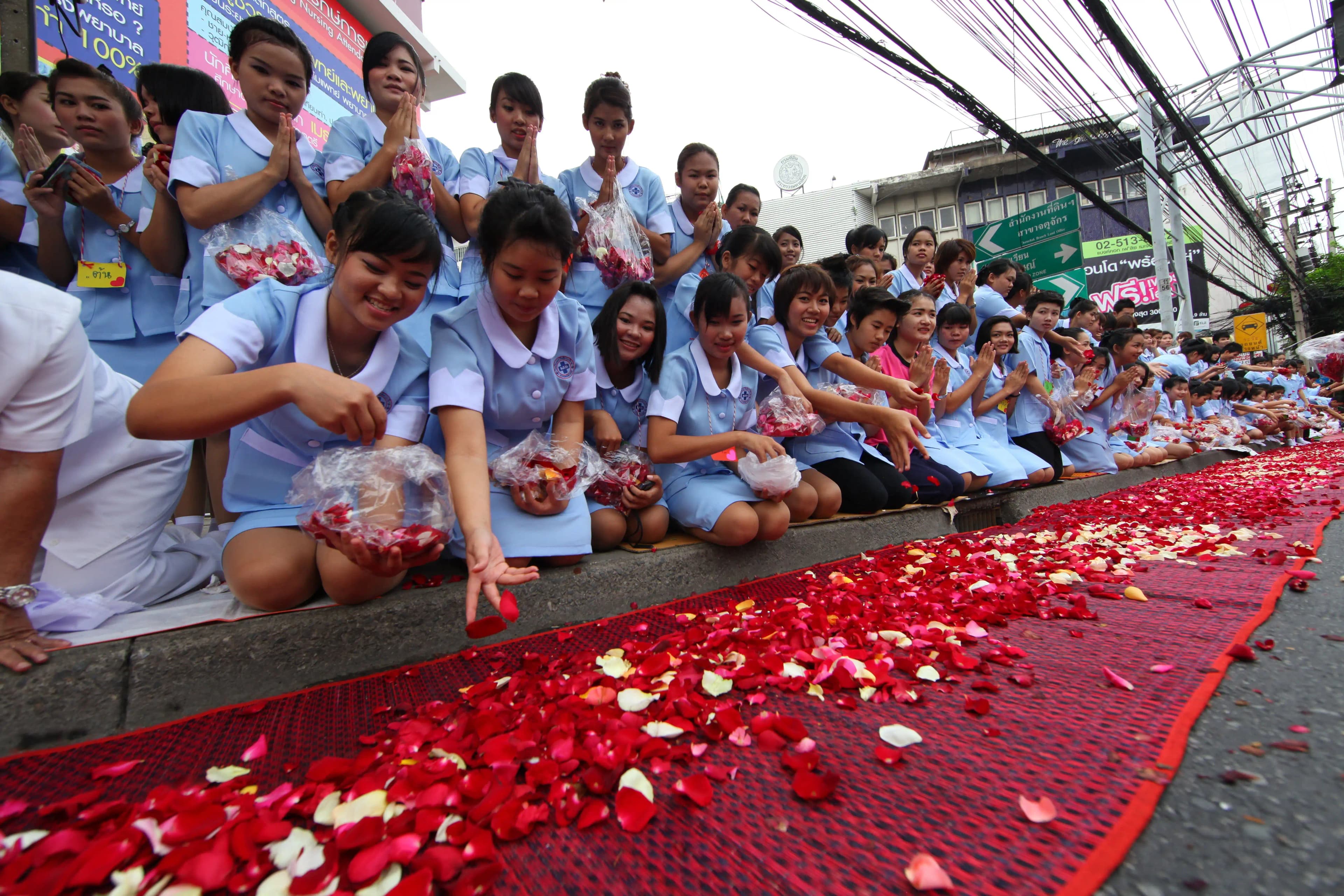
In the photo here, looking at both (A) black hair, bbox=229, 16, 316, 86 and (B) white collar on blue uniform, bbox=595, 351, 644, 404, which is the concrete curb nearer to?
(B) white collar on blue uniform, bbox=595, 351, 644, 404

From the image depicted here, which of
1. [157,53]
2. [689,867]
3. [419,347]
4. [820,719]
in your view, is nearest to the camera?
[689,867]

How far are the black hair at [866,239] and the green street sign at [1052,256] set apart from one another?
295 inches

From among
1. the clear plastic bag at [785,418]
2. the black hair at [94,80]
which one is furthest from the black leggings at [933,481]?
the black hair at [94,80]

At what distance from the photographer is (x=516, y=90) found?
10.4 feet

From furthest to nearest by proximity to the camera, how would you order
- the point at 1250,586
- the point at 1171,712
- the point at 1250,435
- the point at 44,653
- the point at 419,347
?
1. the point at 1250,435
2. the point at 419,347
3. the point at 1250,586
4. the point at 44,653
5. the point at 1171,712

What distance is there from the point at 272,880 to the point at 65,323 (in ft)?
4.72

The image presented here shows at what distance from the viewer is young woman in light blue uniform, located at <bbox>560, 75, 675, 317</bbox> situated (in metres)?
3.26

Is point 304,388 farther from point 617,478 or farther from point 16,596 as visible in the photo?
point 617,478

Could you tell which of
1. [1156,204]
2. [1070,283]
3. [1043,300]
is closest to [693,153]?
[1043,300]

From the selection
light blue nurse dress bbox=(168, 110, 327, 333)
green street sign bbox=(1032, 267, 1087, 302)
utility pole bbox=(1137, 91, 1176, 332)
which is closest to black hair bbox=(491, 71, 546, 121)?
light blue nurse dress bbox=(168, 110, 327, 333)

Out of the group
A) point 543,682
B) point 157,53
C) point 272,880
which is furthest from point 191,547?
point 157,53

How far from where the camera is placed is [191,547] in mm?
2113

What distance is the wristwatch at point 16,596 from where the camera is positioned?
1440 mm

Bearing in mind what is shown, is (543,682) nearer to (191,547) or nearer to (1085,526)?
(191,547)
